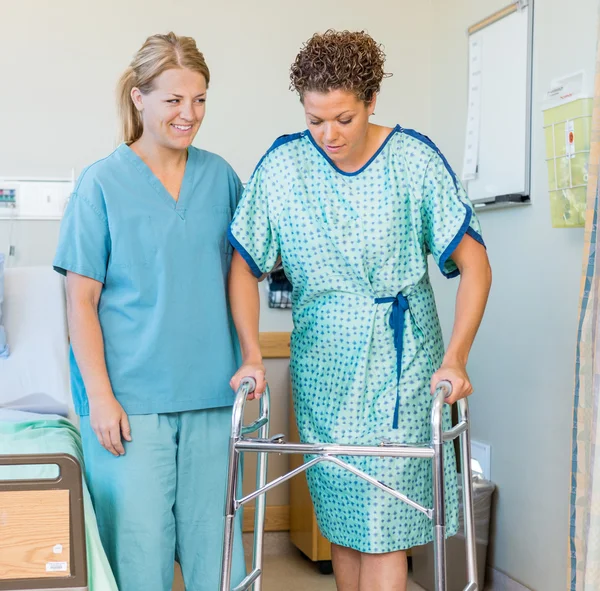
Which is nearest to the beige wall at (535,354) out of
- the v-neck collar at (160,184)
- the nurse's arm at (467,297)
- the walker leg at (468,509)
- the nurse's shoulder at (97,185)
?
the nurse's arm at (467,297)

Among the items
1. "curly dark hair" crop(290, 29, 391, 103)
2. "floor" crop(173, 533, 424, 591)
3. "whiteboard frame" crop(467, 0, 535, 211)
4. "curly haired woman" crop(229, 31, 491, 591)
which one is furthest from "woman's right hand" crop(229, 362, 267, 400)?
"floor" crop(173, 533, 424, 591)

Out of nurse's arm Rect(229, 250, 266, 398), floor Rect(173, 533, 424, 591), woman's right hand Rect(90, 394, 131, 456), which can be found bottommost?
floor Rect(173, 533, 424, 591)

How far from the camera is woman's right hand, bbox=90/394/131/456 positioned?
1696 millimetres

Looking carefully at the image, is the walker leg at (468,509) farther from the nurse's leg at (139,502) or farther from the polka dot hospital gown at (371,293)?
the nurse's leg at (139,502)

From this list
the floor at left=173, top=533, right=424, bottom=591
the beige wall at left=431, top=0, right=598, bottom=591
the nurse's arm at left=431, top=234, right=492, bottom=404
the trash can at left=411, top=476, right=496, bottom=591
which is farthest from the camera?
the floor at left=173, top=533, right=424, bottom=591

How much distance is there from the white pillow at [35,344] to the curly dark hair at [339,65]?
138 centimetres

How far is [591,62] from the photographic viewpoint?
7.49 feet

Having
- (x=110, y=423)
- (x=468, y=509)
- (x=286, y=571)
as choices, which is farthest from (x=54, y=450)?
(x=286, y=571)

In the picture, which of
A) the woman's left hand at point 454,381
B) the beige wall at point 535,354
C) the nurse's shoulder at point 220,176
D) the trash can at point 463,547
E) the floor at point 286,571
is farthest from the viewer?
the floor at point 286,571

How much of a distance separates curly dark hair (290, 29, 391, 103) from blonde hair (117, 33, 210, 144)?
9.1 inches

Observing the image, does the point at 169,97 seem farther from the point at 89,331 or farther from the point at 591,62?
the point at 591,62

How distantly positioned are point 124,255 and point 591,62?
1.33m

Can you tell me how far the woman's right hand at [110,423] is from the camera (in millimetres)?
1696

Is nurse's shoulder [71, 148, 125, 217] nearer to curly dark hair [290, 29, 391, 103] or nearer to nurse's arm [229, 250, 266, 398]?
nurse's arm [229, 250, 266, 398]
